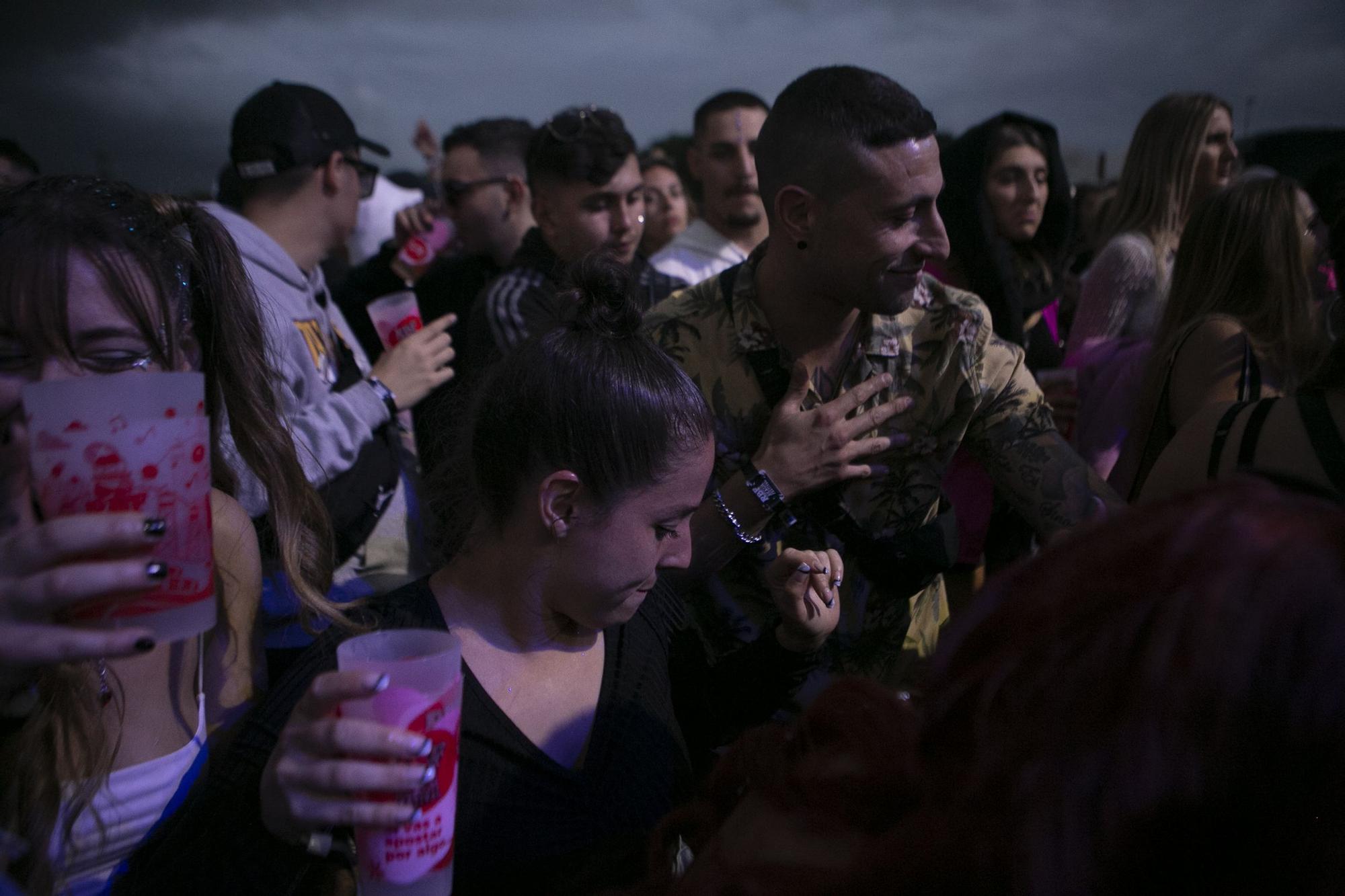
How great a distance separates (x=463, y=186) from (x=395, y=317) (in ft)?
5.74

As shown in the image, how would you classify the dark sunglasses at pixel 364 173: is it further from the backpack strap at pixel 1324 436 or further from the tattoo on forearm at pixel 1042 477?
the backpack strap at pixel 1324 436

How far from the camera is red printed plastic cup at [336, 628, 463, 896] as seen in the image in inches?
39.8

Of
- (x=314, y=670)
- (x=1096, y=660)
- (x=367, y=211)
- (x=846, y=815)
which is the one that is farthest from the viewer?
(x=367, y=211)

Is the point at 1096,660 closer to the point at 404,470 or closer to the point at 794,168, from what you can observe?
the point at 794,168

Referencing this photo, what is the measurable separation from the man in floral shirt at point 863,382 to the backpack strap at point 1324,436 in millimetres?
551

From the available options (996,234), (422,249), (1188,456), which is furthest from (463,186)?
(1188,456)

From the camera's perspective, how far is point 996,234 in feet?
13.1

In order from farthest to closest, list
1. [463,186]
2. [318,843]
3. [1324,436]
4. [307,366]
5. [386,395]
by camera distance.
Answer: [463,186]
[386,395]
[307,366]
[1324,436]
[318,843]

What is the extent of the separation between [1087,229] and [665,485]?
293 inches

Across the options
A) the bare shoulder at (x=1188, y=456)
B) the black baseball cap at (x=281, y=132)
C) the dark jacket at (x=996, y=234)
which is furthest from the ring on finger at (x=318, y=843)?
the dark jacket at (x=996, y=234)

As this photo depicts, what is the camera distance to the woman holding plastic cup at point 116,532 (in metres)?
1.00

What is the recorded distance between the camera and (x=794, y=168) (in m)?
2.55

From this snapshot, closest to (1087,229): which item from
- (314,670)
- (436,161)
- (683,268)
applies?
(683,268)

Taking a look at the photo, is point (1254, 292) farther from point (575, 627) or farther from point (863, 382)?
point (575, 627)
